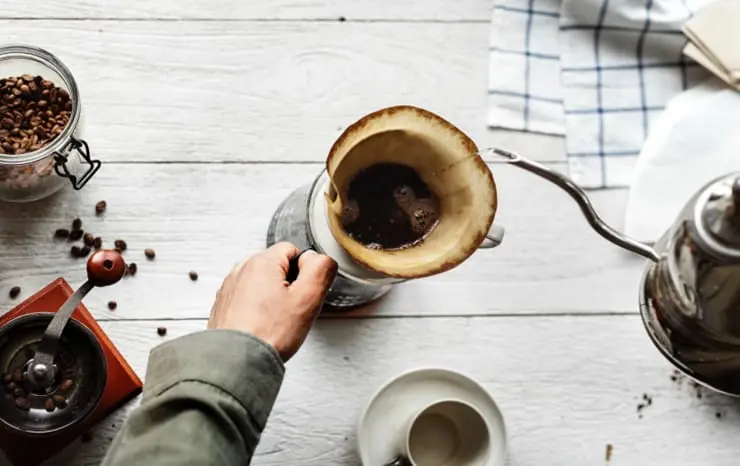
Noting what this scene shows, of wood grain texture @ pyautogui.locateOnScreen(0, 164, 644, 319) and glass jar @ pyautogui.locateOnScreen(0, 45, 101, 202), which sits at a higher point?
glass jar @ pyautogui.locateOnScreen(0, 45, 101, 202)

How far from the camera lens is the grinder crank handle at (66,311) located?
2.69ft

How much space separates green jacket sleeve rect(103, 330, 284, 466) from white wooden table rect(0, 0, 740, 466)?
0.25 metres

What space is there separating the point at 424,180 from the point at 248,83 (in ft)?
0.90

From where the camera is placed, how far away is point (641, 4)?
1042 mm

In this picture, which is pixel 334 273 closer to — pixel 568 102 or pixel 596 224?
pixel 596 224

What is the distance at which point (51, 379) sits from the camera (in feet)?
2.85

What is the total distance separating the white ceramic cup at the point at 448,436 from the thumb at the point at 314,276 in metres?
0.20

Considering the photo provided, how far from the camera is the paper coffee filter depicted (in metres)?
0.76

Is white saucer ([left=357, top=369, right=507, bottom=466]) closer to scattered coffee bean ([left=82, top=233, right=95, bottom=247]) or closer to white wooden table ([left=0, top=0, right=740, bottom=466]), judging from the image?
white wooden table ([left=0, top=0, right=740, bottom=466])

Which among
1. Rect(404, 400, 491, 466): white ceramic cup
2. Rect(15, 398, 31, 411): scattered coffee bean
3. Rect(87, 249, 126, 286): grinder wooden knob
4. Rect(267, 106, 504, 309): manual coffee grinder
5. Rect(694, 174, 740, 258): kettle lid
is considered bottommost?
Rect(404, 400, 491, 466): white ceramic cup

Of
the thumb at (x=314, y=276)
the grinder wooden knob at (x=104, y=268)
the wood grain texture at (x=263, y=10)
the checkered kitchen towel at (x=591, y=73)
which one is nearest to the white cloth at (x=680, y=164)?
the checkered kitchen towel at (x=591, y=73)

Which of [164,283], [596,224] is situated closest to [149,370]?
[164,283]

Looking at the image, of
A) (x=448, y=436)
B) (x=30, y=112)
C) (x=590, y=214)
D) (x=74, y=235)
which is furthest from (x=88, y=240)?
(x=590, y=214)

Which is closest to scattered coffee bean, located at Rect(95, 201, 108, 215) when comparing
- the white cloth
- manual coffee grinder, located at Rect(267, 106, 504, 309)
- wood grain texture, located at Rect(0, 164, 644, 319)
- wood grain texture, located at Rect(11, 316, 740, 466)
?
wood grain texture, located at Rect(0, 164, 644, 319)
